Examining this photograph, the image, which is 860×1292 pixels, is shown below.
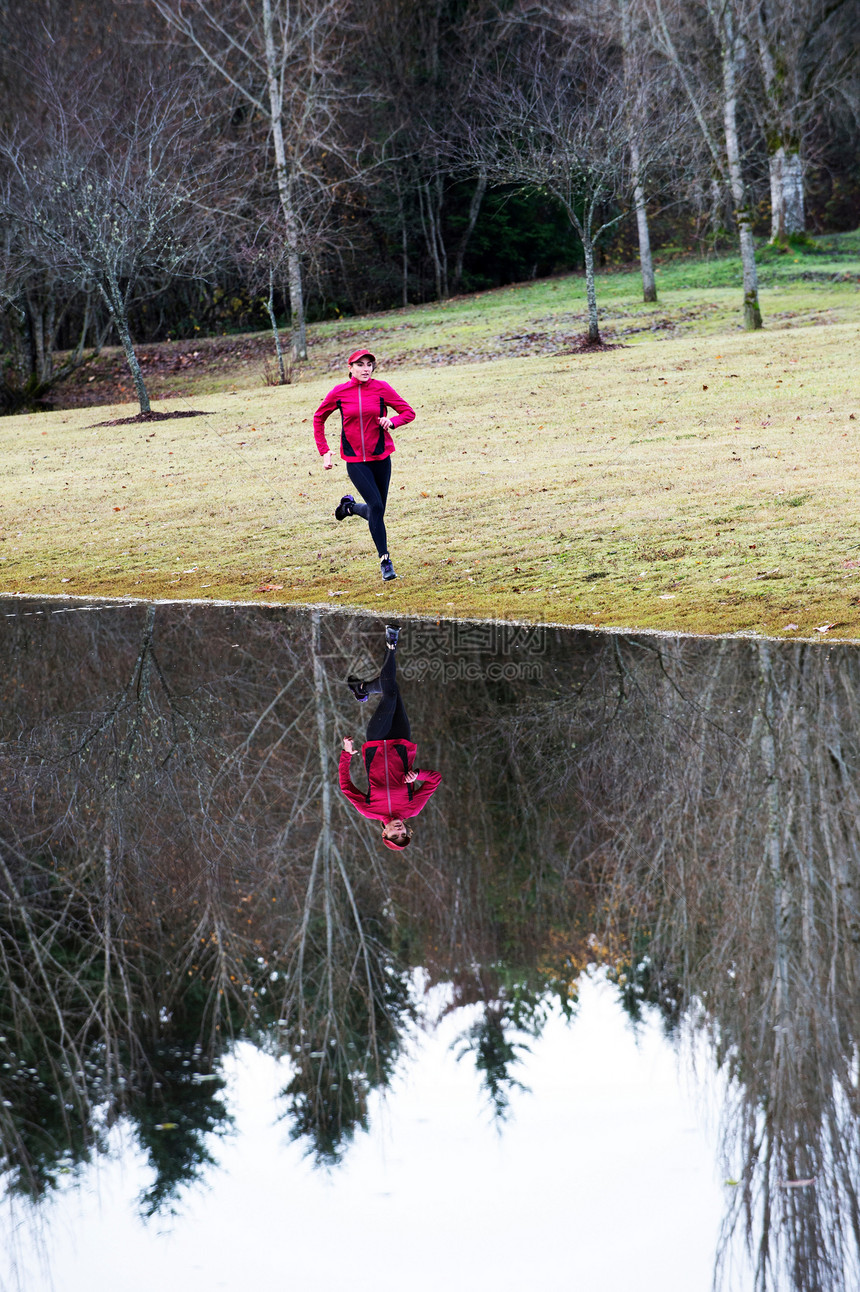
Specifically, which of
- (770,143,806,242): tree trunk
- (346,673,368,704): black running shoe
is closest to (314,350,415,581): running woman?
(346,673,368,704): black running shoe

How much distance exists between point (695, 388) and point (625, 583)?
12.0 m

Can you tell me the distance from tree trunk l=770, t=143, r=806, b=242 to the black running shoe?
124ft

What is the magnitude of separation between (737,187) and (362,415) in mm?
20964

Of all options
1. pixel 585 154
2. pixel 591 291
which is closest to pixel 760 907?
pixel 585 154

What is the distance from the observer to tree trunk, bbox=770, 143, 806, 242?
134 ft

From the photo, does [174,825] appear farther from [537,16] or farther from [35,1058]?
[537,16]

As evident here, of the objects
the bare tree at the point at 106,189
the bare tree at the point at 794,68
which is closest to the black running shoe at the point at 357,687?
the bare tree at the point at 106,189

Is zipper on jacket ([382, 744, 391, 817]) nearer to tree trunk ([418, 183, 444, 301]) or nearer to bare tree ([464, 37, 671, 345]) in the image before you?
bare tree ([464, 37, 671, 345])

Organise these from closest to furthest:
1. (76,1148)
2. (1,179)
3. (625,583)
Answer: (76,1148) → (625,583) → (1,179)

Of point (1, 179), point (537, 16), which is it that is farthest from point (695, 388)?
point (537, 16)

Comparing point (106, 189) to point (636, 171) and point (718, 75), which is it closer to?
point (636, 171)

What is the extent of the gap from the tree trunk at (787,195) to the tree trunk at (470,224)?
33.3ft

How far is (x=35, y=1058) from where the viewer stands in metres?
3.67

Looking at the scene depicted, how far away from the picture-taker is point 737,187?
1091 inches
